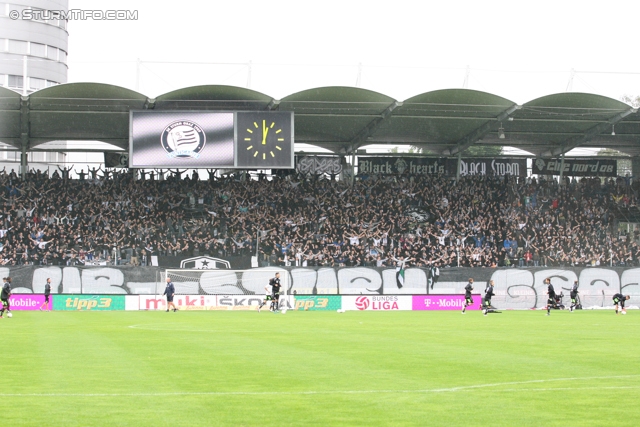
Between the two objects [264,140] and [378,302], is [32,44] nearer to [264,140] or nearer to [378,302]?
[264,140]

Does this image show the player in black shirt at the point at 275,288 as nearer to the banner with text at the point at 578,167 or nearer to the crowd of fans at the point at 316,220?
the crowd of fans at the point at 316,220

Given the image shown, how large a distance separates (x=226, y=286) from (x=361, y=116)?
12.7 m

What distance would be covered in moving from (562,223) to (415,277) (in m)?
12.4

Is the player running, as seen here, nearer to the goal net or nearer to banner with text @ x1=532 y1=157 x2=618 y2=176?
the goal net

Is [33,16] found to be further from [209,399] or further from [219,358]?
[209,399]

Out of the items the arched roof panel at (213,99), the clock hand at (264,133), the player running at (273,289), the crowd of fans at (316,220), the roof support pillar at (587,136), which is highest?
the arched roof panel at (213,99)

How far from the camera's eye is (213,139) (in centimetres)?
4775

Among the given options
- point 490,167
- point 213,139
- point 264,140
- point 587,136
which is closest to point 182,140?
point 213,139

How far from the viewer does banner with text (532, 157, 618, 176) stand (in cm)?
5947

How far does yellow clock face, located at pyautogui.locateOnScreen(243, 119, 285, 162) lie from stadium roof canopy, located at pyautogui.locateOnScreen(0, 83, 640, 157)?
147 cm

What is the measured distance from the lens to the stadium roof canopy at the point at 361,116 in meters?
46.7

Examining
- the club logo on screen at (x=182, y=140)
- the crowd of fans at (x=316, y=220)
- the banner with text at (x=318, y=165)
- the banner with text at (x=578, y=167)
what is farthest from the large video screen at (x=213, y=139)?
the banner with text at (x=578, y=167)

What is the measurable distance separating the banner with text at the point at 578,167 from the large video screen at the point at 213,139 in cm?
2046

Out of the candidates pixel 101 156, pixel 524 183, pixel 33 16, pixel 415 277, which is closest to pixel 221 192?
pixel 101 156
